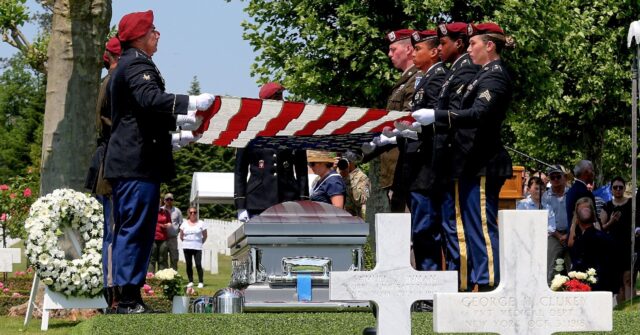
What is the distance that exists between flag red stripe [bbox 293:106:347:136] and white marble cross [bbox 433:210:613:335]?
3780 mm

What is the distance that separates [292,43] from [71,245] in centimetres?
2008

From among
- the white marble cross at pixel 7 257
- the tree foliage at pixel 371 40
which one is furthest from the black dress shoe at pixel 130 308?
→ the tree foliage at pixel 371 40

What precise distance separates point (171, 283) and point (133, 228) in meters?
1.92

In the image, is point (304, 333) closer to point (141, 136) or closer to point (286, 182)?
point (141, 136)

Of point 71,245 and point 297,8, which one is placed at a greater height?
point 297,8

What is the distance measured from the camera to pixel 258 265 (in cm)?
1082

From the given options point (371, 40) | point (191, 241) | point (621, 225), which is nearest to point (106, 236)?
point (621, 225)

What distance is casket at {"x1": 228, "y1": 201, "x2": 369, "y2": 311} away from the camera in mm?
10664

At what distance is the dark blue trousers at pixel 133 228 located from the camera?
8.73 metres

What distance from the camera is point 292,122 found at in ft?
32.2

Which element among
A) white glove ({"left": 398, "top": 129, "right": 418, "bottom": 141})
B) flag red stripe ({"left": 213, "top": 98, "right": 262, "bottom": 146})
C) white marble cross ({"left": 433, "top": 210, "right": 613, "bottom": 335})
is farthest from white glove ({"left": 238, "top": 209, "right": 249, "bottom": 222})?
white marble cross ({"left": 433, "top": 210, "right": 613, "bottom": 335})

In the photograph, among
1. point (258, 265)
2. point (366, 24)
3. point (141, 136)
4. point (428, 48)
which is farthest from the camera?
point (366, 24)

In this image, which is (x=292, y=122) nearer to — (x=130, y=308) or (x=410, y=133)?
(x=410, y=133)

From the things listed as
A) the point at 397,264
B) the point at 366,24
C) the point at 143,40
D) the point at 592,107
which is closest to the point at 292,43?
the point at 366,24
